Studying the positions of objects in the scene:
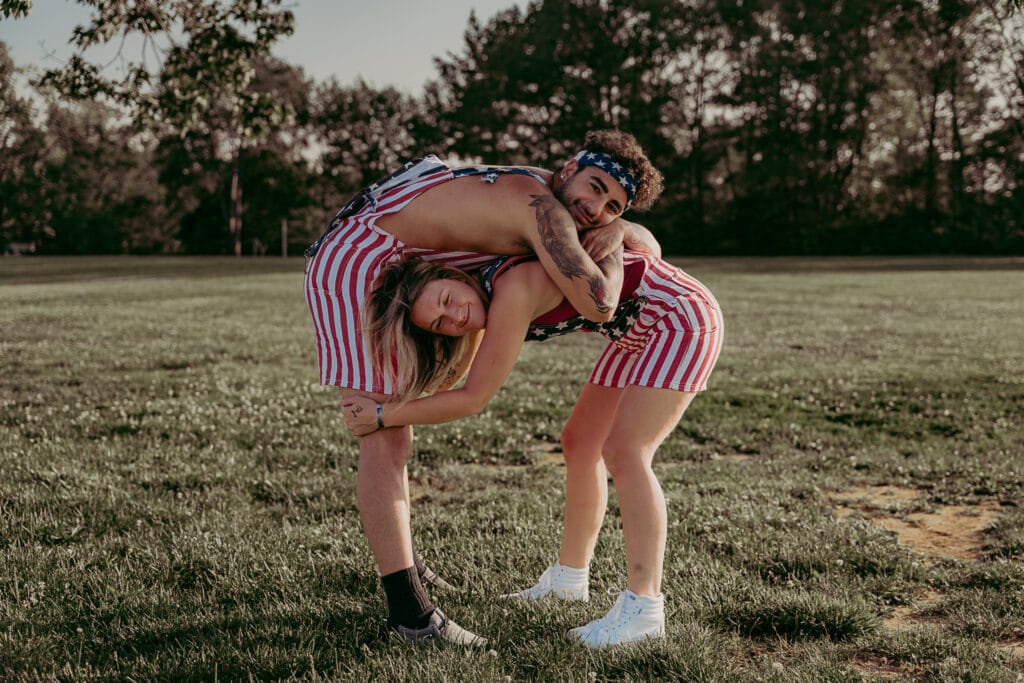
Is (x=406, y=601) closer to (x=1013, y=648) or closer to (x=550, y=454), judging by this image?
(x=1013, y=648)

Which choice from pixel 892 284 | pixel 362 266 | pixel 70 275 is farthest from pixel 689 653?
pixel 70 275

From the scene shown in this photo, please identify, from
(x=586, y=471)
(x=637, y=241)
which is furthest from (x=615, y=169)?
(x=586, y=471)

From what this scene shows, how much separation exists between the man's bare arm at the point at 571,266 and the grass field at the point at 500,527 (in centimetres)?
129

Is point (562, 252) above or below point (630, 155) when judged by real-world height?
below

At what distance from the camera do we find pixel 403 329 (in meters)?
3.34

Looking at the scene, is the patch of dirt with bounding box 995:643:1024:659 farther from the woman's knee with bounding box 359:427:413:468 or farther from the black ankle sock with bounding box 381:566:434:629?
the woman's knee with bounding box 359:427:413:468

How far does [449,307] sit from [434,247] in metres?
0.39

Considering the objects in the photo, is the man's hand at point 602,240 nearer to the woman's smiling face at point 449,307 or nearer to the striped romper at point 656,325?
the striped romper at point 656,325

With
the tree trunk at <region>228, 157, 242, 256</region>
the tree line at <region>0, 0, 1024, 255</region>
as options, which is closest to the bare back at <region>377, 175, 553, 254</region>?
the tree line at <region>0, 0, 1024, 255</region>

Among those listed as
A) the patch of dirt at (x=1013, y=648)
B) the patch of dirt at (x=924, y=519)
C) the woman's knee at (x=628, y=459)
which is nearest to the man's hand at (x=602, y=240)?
the woman's knee at (x=628, y=459)

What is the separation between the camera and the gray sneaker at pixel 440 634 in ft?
11.1

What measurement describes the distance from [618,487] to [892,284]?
24638 mm

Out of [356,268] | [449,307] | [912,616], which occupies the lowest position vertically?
[912,616]

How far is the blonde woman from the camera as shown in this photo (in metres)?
3.30
